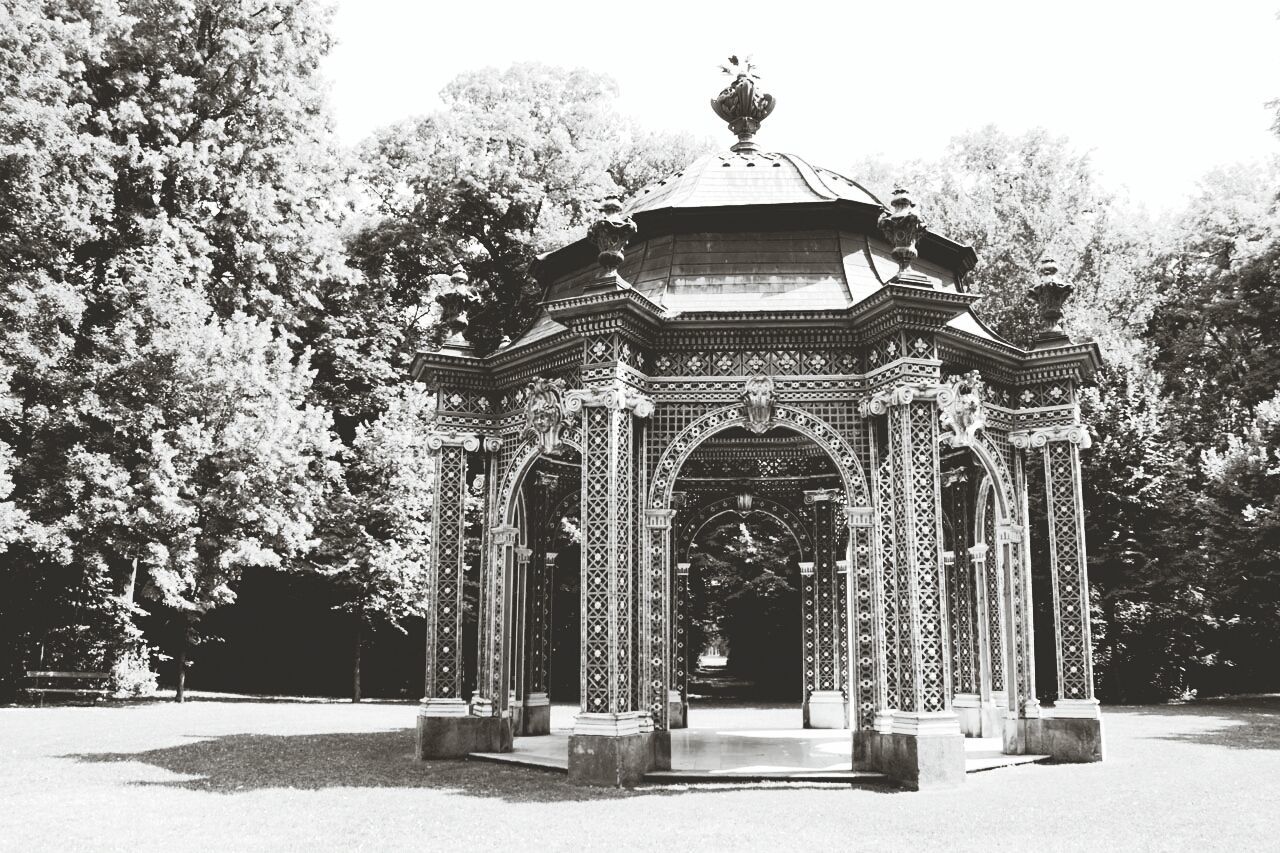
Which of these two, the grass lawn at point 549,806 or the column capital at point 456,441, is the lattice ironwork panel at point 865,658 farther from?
the column capital at point 456,441

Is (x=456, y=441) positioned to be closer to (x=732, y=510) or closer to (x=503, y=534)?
(x=503, y=534)

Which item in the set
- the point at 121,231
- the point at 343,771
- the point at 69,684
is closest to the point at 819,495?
the point at 343,771

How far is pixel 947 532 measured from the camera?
17.1 metres

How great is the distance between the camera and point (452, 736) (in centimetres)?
1408

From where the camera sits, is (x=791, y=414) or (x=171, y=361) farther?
(x=171, y=361)

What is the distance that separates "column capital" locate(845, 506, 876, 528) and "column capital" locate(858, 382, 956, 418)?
46.4 inches

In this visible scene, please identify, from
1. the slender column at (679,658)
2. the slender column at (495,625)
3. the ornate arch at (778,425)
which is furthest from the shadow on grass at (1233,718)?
the slender column at (495,625)

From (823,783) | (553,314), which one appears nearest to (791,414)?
(553,314)

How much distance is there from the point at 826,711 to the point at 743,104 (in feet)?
35.4

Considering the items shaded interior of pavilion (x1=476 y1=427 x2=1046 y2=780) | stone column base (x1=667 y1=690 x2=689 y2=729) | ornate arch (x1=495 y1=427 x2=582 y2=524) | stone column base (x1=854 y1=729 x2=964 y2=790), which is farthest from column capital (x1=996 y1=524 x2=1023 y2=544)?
stone column base (x1=667 y1=690 x2=689 y2=729)

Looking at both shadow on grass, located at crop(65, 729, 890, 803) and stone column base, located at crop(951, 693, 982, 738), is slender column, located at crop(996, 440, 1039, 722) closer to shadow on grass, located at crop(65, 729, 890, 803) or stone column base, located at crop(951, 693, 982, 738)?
stone column base, located at crop(951, 693, 982, 738)

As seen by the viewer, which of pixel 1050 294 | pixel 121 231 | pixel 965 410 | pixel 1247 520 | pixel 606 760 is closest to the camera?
pixel 606 760

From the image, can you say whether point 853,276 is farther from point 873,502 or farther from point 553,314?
point 553,314

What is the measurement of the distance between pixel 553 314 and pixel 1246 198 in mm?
28609
